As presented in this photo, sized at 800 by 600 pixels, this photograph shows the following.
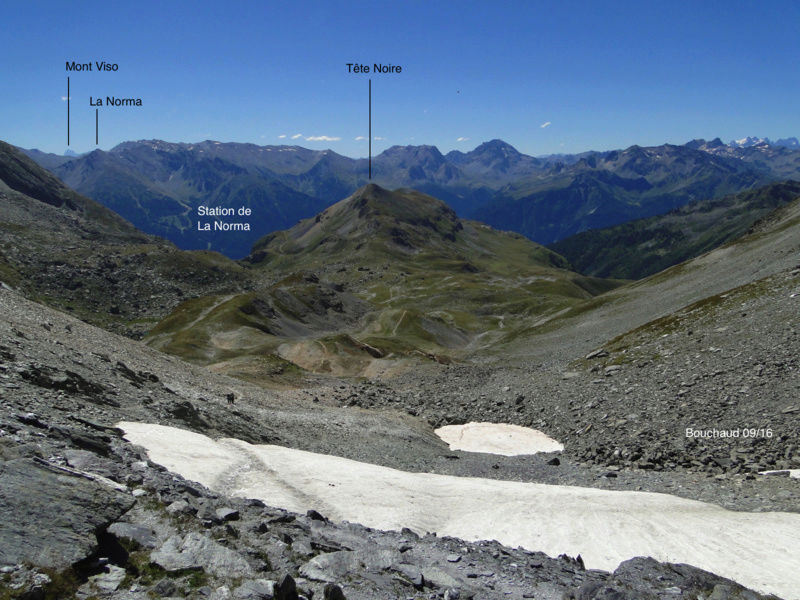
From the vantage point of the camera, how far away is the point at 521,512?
26.2m

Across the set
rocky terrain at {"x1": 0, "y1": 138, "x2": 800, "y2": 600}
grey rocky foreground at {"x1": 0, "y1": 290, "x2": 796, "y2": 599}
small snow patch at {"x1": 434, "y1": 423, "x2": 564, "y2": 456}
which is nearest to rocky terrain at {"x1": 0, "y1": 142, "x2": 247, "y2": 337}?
rocky terrain at {"x1": 0, "y1": 138, "x2": 800, "y2": 600}

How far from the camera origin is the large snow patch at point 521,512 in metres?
22.2

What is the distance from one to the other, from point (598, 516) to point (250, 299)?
376 feet

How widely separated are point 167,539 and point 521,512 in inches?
668

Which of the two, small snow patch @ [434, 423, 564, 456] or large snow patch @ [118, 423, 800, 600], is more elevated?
large snow patch @ [118, 423, 800, 600]

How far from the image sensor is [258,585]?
12.5 metres

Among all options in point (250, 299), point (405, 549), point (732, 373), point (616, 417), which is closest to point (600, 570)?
point (405, 549)

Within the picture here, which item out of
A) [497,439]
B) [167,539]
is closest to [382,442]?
[497,439]

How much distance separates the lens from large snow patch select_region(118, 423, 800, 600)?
72.7ft

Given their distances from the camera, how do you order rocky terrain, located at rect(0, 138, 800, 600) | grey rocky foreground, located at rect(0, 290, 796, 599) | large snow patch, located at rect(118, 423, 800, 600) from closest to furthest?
grey rocky foreground, located at rect(0, 290, 796, 599)
rocky terrain, located at rect(0, 138, 800, 600)
large snow patch, located at rect(118, 423, 800, 600)

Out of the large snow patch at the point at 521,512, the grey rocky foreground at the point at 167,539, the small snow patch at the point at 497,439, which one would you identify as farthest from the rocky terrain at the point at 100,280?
the large snow patch at the point at 521,512

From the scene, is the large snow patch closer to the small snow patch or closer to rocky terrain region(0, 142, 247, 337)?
the small snow patch

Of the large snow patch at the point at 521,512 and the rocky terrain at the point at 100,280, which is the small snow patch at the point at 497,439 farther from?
the rocky terrain at the point at 100,280

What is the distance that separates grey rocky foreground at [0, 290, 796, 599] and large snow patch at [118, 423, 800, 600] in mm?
2414
